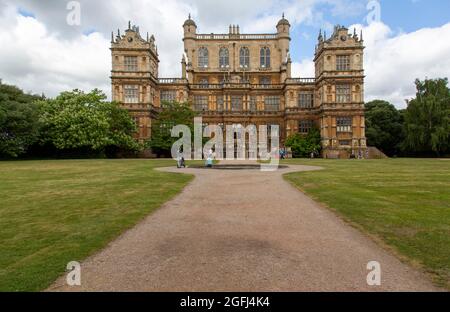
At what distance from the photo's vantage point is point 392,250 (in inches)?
260

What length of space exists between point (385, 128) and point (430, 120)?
11.1 m

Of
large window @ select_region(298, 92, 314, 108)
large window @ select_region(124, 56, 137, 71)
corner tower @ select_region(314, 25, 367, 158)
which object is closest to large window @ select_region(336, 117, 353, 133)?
corner tower @ select_region(314, 25, 367, 158)

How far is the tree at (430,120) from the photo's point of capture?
162ft

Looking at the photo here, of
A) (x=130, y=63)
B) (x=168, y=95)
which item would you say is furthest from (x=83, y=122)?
(x=168, y=95)

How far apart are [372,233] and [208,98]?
51837 millimetres

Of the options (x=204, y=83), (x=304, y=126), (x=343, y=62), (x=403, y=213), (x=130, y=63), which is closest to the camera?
(x=403, y=213)

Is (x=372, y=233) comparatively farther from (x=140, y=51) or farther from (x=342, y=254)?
(x=140, y=51)

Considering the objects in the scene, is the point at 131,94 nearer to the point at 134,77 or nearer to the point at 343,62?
the point at 134,77

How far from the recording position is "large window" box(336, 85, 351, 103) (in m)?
52.5

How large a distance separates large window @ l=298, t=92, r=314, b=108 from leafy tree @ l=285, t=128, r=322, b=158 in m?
6.03

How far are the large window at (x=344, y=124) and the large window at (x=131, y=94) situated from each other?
34120 millimetres

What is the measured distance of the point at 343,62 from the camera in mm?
53062
